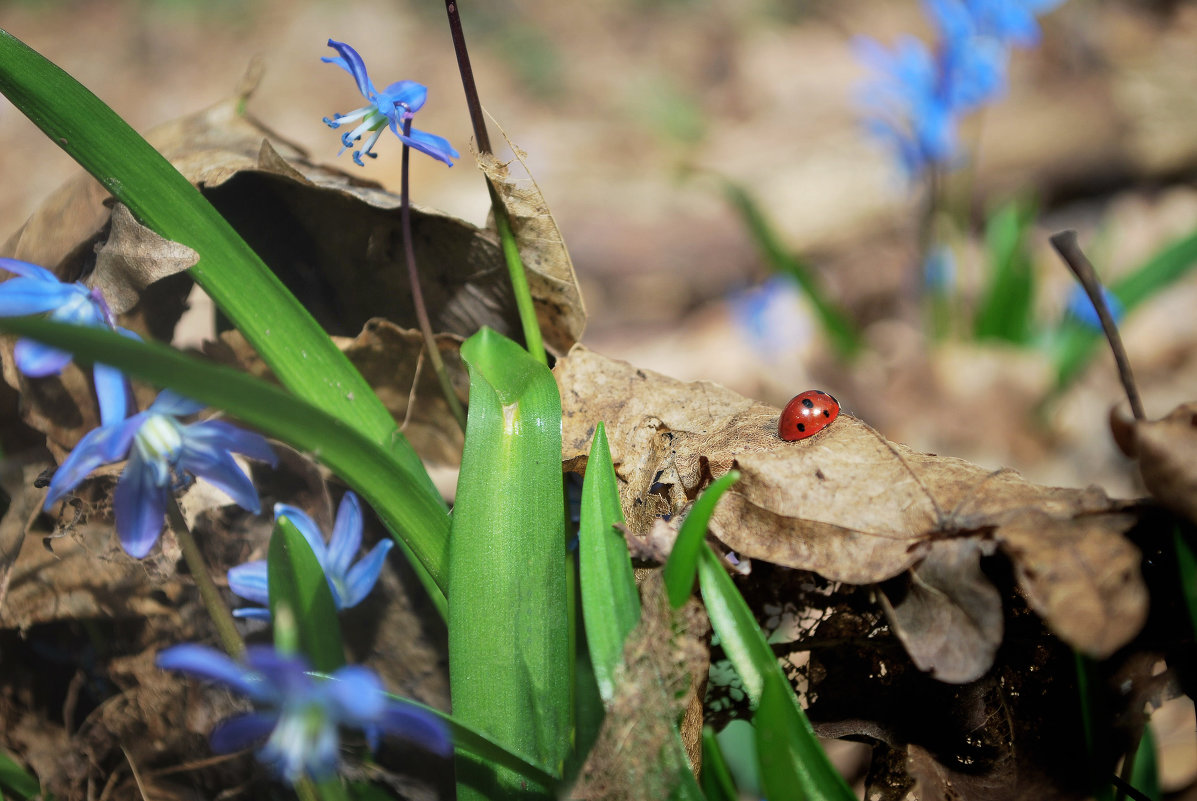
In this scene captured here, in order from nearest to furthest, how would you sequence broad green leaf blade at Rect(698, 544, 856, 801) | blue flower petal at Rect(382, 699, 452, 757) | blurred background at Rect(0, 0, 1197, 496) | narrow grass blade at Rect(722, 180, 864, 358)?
1. blue flower petal at Rect(382, 699, 452, 757)
2. broad green leaf blade at Rect(698, 544, 856, 801)
3. narrow grass blade at Rect(722, 180, 864, 358)
4. blurred background at Rect(0, 0, 1197, 496)

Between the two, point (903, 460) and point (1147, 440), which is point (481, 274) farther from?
point (1147, 440)

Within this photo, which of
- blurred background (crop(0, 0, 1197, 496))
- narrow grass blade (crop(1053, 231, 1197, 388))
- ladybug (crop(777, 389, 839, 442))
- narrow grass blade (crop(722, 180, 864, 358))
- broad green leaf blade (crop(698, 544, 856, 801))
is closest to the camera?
broad green leaf blade (crop(698, 544, 856, 801))

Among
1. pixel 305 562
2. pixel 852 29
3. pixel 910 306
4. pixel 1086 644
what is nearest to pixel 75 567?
pixel 305 562

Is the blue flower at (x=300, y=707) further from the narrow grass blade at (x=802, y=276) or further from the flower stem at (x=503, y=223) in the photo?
the narrow grass blade at (x=802, y=276)

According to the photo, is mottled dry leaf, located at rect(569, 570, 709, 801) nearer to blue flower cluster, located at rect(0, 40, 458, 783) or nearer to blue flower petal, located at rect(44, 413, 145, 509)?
blue flower cluster, located at rect(0, 40, 458, 783)

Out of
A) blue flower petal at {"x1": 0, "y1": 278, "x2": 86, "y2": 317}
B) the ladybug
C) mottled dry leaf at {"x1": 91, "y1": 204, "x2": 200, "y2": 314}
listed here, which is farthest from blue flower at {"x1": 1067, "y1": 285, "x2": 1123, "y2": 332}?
blue flower petal at {"x1": 0, "y1": 278, "x2": 86, "y2": 317}

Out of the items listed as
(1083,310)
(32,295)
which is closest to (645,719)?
(32,295)

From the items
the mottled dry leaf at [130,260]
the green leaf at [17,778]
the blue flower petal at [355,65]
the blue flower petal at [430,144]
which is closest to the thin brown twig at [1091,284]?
the blue flower petal at [430,144]
